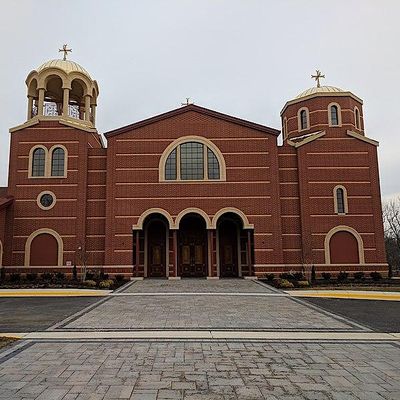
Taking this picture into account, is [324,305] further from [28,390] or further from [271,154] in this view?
[271,154]

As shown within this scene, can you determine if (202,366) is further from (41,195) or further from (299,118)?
(299,118)

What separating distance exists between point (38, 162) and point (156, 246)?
1005 centimetres

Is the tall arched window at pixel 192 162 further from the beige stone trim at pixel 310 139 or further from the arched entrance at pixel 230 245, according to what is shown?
the beige stone trim at pixel 310 139

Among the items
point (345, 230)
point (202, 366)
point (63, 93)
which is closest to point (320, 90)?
point (345, 230)

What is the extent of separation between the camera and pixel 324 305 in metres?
14.7

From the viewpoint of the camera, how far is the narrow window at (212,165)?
27.5 m

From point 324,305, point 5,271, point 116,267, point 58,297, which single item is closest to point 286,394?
point 324,305

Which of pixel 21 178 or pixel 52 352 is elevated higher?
pixel 21 178

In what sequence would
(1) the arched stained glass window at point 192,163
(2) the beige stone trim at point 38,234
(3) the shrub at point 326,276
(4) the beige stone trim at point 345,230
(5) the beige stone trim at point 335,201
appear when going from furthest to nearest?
(1) the arched stained glass window at point 192,163 → (5) the beige stone trim at point 335,201 → (4) the beige stone trim at point 345,230 → (2) the beige stone trim at point 38,234 → (3) the shrub at point 326,276

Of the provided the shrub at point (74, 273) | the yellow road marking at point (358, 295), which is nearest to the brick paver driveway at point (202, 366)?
the yellow road marking at point (358, 295)

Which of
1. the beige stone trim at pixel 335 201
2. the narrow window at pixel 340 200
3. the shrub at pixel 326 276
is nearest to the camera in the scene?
the shrub at pixel 326 276

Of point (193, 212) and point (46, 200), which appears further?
point (46, 200)

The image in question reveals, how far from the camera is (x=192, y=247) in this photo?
29.0 meters

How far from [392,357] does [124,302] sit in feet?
34.4
